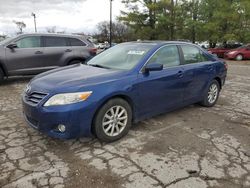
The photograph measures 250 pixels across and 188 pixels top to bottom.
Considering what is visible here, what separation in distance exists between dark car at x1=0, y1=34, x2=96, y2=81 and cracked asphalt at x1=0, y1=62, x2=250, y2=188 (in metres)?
3.40

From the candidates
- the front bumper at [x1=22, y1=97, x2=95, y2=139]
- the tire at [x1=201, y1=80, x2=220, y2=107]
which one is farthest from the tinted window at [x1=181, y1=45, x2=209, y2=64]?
the front bumper at [x1=22, y1=97, x2=95, y2=139]

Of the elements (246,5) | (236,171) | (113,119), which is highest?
(246,5)

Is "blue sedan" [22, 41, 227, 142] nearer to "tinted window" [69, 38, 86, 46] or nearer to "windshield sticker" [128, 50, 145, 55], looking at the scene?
"windshield sticker" [128, 50, 145, 55]

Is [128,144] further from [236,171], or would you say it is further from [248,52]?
[248,52]

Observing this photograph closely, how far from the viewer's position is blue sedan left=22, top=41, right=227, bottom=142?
3.51m

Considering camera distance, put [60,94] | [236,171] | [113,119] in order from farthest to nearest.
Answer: [113,119], [60,94], [236,171]

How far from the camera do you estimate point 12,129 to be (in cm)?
448

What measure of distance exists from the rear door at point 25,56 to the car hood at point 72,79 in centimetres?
443

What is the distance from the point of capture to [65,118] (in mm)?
3441

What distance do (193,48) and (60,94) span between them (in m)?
3.25

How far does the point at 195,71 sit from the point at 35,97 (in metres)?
3.12

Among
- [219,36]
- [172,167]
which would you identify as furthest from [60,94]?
[219,36]

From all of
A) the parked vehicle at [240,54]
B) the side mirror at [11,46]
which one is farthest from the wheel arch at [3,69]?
the parked vehicle at [240,54]

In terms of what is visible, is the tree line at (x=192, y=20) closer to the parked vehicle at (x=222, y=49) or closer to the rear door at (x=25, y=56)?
the parked vehicle at (x=222, y=49)
